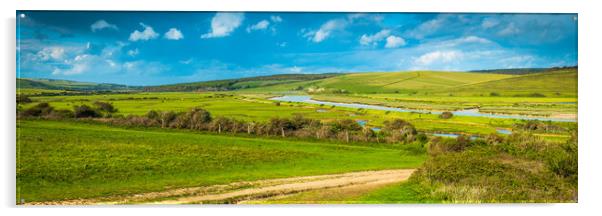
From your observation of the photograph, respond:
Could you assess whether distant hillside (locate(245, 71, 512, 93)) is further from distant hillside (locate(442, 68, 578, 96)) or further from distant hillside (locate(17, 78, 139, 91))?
distant hillside (locate(17, 78, 139, 91))

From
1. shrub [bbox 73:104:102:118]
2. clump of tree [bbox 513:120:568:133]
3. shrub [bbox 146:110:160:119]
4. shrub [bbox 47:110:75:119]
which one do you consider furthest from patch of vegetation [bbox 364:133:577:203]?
shrub [bbox 47:110:75:119]

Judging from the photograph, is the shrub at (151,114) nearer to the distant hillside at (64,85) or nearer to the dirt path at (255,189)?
the distant hillside at (64,85)

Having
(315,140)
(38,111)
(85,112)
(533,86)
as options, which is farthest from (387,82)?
(38,111)

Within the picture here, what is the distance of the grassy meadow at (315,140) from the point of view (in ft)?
25.6

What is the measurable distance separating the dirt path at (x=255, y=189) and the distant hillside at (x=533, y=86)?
2.31 meters

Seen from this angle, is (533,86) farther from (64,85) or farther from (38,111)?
(38,111)

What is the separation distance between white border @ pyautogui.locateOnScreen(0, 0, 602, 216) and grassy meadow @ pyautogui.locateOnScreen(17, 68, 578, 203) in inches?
7.4

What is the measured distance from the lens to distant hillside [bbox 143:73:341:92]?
899cm

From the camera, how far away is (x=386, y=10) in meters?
8.33

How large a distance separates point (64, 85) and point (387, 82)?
5.98 meters

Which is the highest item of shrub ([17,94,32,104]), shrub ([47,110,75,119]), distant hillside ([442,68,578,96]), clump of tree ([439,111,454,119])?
distant hillside ([442,68,578,96])
